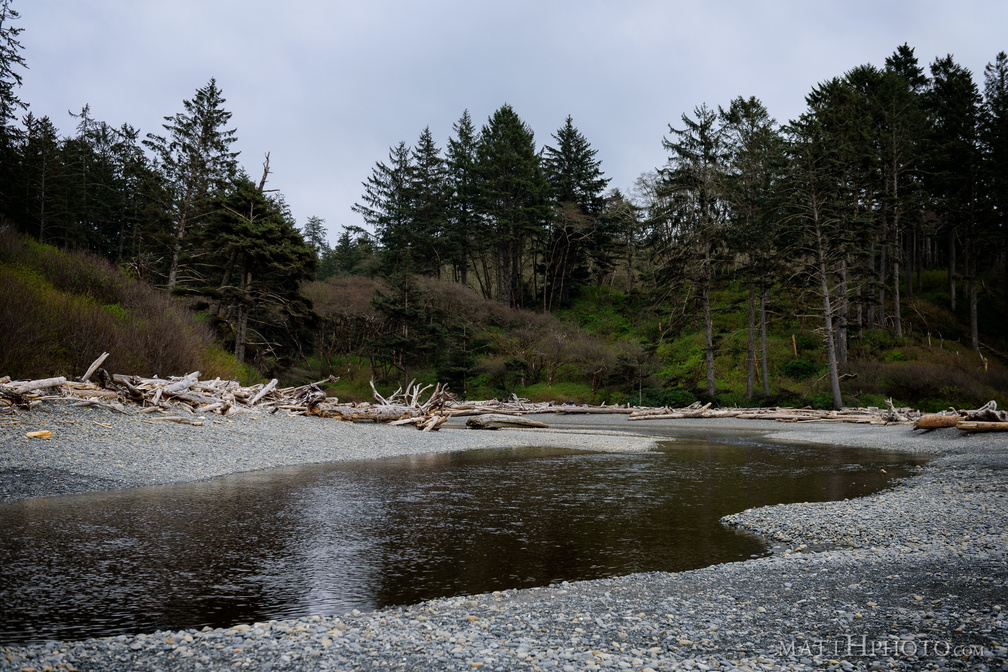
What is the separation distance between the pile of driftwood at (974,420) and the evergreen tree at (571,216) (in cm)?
3512

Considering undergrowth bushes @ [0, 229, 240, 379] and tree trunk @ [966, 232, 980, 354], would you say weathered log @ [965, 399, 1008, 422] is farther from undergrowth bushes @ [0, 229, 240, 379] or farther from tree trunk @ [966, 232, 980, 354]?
undergrowth bushes @ [0, 229, 240, 379]

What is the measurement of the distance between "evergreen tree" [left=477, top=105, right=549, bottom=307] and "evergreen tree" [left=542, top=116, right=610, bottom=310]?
2.00 meters

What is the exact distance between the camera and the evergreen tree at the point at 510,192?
48.9 metres

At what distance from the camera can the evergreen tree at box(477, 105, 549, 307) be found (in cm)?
4894

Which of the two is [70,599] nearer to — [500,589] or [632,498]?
[500,589]

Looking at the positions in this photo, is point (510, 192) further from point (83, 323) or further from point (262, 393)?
point (83, 323)

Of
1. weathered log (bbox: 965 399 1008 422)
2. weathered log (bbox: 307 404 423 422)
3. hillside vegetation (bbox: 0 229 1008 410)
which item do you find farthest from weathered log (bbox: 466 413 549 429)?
weathered log (bbox: 965 399 1008 422)

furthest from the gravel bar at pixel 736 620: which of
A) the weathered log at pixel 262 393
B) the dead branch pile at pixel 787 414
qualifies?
the dead branch pile at pixel 787 414

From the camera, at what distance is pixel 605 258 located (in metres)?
53.7

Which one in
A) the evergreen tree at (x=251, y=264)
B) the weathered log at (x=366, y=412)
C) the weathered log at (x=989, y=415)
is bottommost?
the weathered log at (x=366, y=412)

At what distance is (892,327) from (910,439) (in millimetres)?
23118

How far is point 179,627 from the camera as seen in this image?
4.00m

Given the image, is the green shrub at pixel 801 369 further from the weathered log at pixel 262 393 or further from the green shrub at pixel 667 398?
the weathered log at pixel 262 393

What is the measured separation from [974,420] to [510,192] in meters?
39.3
